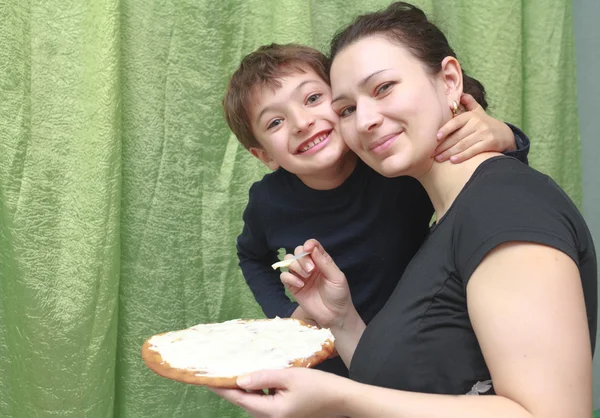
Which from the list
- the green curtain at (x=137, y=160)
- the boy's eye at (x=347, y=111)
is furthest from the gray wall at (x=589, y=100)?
the boy's eye at (x=347, y=111)

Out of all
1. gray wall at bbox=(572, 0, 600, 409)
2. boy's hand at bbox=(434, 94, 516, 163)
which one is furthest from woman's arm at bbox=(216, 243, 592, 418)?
gray wall at bbox=(572, 0, 600, 409)

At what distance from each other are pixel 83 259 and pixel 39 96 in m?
0.38

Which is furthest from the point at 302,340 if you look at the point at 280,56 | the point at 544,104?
the point at 544,104

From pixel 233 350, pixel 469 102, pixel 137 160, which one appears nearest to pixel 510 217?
pixel 469 102

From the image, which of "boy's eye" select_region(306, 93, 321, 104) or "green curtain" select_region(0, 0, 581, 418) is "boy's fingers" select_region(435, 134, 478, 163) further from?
"green curtain" select_region(0, 0, 581, 418)

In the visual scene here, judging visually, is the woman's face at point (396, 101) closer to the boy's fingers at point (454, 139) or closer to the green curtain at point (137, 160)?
the boy's fingers at point (454, 139)

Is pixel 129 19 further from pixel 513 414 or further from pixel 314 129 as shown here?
pixel 513 414

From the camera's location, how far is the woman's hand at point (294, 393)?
0.80 m

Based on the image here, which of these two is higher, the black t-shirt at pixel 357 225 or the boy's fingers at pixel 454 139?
the boy's fingers at pixel 454 139

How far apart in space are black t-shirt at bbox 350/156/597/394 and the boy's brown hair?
46 cm

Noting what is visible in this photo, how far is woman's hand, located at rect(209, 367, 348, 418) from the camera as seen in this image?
803 millimetres

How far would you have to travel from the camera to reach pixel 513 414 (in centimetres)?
71

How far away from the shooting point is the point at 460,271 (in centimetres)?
81

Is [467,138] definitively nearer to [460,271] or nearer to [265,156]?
[460,271]
